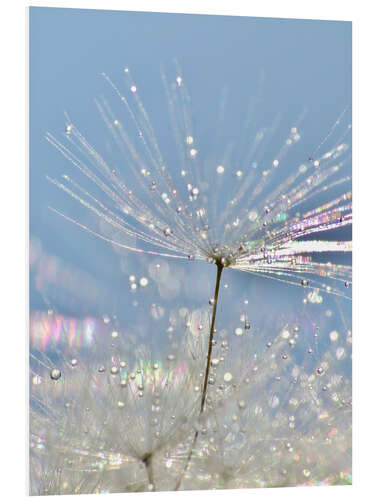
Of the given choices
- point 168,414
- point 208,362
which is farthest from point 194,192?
point 168,414

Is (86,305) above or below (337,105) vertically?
below

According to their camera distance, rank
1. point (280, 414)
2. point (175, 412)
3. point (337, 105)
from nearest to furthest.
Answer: point (175, 412), point (280, 414), point (337, 105)

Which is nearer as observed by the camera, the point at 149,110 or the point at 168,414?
the point at 168,414

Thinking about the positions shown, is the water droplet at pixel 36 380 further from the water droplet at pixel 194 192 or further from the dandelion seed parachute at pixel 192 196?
Result: the water droplet at pixel 194 192

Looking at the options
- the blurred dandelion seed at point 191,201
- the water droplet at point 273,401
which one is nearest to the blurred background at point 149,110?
the blurred dandelion seed at point 191,201

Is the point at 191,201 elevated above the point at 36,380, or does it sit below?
above

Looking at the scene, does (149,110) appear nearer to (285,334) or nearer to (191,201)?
(191,201)
